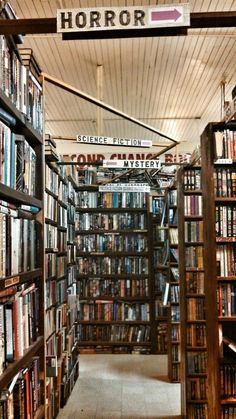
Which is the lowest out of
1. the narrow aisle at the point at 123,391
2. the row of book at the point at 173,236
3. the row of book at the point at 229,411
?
the narrow aisle at the point at 123,391

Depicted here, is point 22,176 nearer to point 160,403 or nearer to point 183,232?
point 183,232

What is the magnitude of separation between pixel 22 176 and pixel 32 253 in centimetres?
40

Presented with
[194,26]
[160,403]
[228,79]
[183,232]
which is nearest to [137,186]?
[183,232]

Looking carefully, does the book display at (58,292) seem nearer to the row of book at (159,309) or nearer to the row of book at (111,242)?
the row of book at (111,242)

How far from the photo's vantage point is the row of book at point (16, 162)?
5.60 feet

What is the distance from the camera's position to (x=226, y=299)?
299cm

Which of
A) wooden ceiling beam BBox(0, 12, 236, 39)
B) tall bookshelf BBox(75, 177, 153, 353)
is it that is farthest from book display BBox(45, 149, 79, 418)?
wooden ceiling beam BBox(0, 12, 236, 39)

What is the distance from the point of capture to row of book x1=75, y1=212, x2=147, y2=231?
7.29 metres

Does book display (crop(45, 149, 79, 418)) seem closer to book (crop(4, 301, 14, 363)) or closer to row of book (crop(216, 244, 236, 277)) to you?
row of book (crop(216, 244, 236, 277))

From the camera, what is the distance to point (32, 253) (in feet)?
7.07

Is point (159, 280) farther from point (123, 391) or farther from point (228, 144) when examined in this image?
point (228, 144)

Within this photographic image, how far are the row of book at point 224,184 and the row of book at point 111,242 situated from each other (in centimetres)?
422

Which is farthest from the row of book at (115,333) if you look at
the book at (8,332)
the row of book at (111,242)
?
the book at (8,332)

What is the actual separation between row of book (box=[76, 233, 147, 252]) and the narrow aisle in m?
1.73
